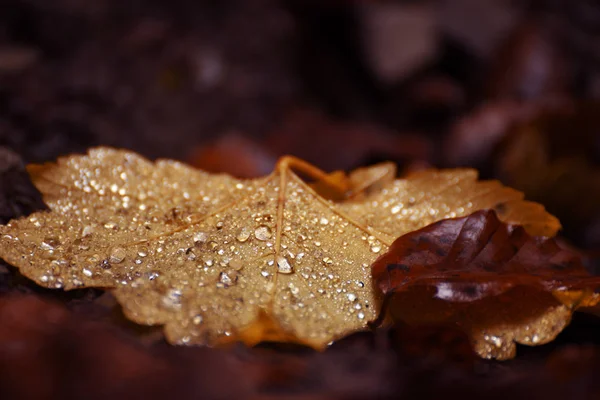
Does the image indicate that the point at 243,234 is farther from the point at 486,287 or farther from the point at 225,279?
the point at 486,287

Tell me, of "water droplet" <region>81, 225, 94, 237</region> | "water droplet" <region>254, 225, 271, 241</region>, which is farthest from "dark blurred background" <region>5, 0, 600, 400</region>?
"water droplet" <region>254, 225, 271, 241</region>

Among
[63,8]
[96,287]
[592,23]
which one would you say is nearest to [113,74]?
[63,8]

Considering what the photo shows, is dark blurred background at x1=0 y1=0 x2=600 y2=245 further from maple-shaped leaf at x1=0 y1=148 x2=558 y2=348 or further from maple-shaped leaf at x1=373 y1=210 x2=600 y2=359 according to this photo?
maple-shaped leaf at x1=373 y1=210 x2=600 y2=359

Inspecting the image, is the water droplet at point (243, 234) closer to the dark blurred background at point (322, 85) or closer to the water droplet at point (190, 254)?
the water droplet at point (190, 254)

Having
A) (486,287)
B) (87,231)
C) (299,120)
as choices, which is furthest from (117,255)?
(299,120)

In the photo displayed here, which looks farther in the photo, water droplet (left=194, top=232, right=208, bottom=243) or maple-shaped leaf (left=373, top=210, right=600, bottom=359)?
water droplet (left=194, top=232, right=208, bottom=243)

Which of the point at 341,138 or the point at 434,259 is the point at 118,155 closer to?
the point at 434,259
